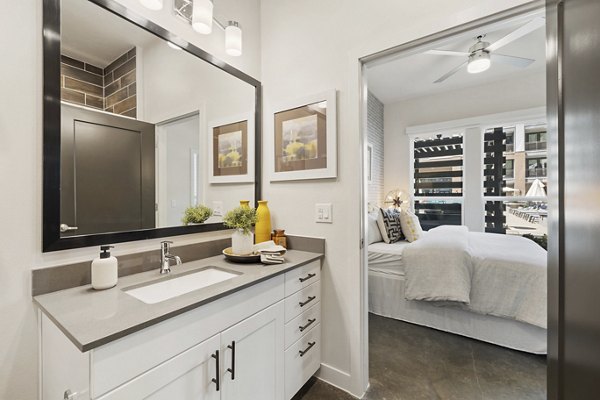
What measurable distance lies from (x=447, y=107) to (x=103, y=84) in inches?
186

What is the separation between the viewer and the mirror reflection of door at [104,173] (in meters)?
1.05

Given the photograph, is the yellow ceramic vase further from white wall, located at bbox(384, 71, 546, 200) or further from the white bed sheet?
white wall, located at bbox(384, 71, 546, 200)

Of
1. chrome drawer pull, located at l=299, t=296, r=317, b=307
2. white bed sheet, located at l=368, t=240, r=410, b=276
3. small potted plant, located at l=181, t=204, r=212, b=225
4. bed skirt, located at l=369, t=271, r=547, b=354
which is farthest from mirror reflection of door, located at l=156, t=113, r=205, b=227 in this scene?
bed skirt, located at l=369, t=271, r=547, b=354

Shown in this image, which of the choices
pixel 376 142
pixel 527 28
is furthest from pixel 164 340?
pixel 376 142

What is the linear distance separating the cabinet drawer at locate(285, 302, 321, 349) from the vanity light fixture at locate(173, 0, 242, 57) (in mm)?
1659

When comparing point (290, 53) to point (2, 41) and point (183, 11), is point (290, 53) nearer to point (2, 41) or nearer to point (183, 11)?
point (183, 11)

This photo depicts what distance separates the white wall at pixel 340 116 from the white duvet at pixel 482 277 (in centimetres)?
105

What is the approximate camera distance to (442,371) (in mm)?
1798

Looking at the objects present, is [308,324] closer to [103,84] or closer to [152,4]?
[103,84]

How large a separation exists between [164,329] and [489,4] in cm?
187

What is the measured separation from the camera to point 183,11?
1.42m

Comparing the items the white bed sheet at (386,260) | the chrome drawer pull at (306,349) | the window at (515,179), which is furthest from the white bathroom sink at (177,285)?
the window at (515,179)

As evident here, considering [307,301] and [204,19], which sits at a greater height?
[204,19]

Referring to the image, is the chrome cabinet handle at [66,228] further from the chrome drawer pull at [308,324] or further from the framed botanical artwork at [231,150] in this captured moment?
the chrome drawer pull at [308,324]
